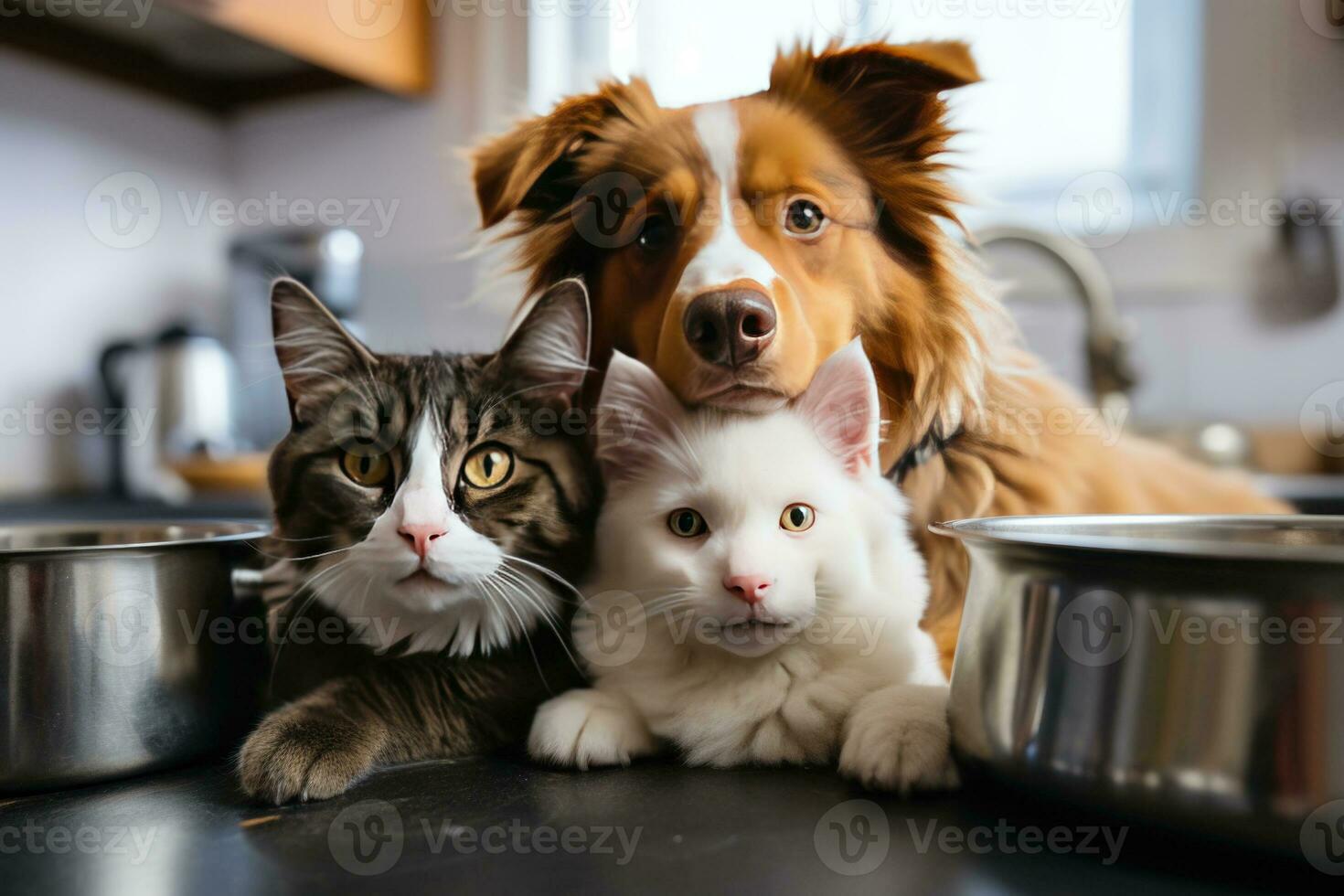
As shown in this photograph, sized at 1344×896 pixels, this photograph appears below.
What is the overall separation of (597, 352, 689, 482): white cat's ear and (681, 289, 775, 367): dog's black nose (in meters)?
0.04

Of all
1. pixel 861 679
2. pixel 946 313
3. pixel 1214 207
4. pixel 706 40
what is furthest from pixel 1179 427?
pixel 861 679

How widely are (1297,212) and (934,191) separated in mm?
1779

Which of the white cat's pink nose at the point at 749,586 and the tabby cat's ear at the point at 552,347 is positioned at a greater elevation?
the tabby cat's ear at the point at 552,347

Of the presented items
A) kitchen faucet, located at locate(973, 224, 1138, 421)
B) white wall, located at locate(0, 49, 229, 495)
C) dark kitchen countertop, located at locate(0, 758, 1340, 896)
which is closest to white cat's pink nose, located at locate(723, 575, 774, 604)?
dark kitchen countertop, located at locate(0, 758, 1340, 896)

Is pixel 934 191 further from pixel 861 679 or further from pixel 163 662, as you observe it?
pixel 163 662

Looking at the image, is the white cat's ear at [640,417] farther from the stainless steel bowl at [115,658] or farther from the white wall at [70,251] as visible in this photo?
the white wall at [70,251]

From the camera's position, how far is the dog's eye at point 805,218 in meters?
0.64

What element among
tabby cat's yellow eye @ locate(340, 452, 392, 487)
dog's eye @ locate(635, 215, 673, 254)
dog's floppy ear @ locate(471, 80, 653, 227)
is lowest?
tabby cat's yellow eye @ locate(340, 452, 392, 487)

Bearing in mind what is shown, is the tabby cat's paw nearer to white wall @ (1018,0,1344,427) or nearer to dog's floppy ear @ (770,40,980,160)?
dog's floppy ear @ (770,40,980,160)

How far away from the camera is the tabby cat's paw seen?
1.73 feet

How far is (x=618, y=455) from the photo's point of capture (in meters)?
0.62

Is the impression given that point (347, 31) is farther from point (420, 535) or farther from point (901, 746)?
point (901, 746)

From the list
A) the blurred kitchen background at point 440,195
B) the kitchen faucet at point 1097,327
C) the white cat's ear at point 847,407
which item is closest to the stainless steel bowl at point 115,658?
the white cat's ear at point 847,407

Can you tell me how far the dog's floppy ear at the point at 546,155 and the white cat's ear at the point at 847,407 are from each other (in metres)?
0.25
